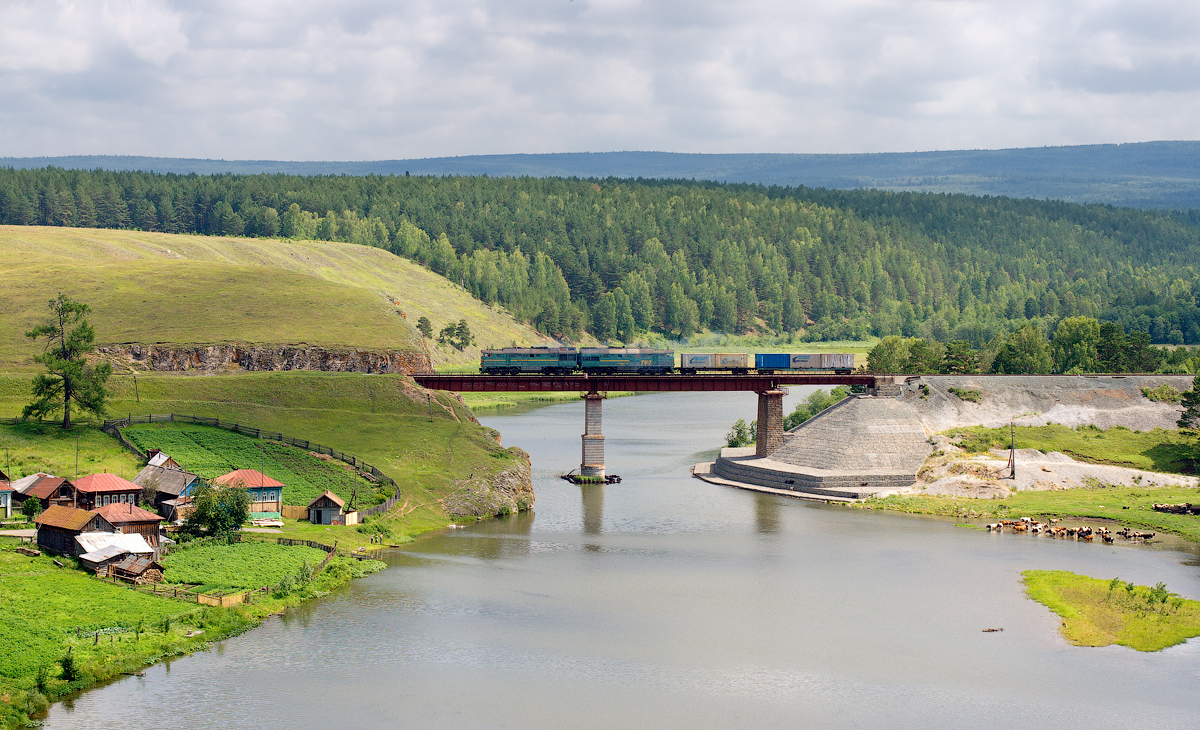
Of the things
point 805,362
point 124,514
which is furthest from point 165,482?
point 805,362

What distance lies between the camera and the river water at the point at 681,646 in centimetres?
5462

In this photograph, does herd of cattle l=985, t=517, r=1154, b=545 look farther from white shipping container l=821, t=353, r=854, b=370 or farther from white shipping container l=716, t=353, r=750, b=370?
white shipping container l=716, t=353, r=750, b=370

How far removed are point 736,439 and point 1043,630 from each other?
80.6 meters

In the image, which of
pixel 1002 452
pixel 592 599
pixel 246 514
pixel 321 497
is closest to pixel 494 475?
pixel 321 497

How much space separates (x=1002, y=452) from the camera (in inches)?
4934

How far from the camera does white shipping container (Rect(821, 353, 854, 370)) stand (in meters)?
141

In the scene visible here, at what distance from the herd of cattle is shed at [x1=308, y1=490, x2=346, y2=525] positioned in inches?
2189

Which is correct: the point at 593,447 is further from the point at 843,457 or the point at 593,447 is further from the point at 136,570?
the point at 136,570

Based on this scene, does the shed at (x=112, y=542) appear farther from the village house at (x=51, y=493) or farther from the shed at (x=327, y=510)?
the shed at (x=327, y=510)

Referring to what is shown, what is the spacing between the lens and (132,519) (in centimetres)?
7700

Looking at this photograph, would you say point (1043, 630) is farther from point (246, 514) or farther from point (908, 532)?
point (246, 514)

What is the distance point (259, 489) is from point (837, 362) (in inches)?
3011

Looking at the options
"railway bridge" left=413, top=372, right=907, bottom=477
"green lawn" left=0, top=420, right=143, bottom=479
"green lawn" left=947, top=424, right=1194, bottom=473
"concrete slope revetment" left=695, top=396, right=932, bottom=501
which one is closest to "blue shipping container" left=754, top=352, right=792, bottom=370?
"railway bridge" left=413, top=372, right=907, bottom=477

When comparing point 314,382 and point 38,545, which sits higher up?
point 314,382
